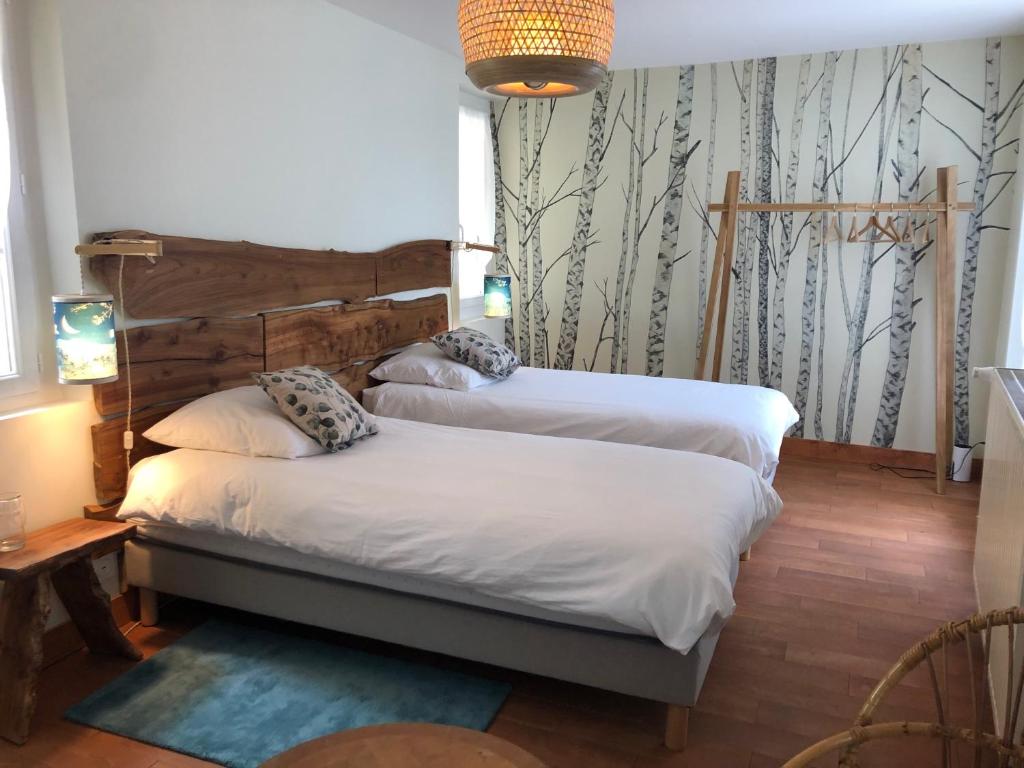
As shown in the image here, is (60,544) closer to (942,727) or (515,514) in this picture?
(515,514)

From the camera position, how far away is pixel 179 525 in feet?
8.55

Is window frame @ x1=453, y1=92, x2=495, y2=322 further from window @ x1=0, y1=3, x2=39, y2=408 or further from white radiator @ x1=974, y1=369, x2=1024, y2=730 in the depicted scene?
white radiator @ x1=974, y1=369, x2=1024, y2=730

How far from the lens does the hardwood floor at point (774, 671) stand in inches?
83.7

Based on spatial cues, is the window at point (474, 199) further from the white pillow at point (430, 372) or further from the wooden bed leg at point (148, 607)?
the wooden bed leg at point (148, 607)

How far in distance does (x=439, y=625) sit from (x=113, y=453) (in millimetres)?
1258

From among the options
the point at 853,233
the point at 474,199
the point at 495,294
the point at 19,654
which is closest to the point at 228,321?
the point at 19,654

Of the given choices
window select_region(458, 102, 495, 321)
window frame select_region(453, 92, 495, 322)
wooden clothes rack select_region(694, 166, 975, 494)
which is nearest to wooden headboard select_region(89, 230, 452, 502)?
window frame select_region(453, 92, 495, 322)

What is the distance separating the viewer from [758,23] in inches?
157

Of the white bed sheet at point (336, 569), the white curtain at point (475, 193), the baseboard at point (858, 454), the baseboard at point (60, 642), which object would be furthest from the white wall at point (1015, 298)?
the baseboard at point (60, 642)

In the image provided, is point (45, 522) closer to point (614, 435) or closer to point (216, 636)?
point (216, 636)

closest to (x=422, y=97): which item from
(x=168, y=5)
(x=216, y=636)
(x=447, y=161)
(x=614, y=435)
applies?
(x=447, y=161)

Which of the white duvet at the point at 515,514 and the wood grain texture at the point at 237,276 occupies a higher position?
the wood grain texture at the point at 237,276

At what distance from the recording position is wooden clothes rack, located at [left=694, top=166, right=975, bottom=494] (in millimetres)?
4207

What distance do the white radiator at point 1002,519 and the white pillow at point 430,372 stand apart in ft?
7.27
